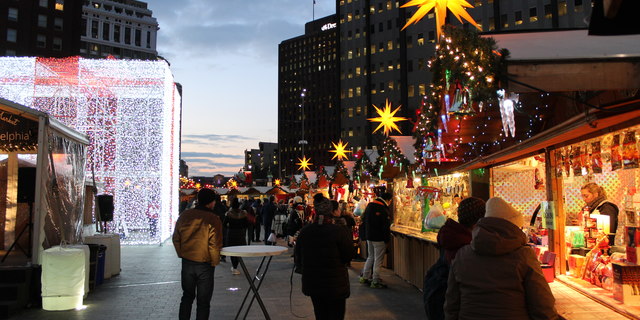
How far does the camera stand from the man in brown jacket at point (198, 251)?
19.7 ft

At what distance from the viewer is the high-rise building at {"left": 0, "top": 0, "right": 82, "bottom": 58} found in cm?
5716

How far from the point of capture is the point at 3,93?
1716 centimetres

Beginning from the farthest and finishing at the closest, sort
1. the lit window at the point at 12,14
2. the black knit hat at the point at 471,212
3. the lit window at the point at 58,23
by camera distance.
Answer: the lit window at the point at 58,23, the lit window at the point at 12,14, the black knit hat at the point at 471,212

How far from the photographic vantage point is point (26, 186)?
1150cm

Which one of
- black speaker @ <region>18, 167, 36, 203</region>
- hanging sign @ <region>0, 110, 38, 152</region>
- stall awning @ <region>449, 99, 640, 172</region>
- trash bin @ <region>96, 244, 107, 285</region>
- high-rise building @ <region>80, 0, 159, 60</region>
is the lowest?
trash bin @ <region>96, 244, 107, 285</region>

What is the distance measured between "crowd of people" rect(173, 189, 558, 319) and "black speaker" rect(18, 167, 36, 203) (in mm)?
6855

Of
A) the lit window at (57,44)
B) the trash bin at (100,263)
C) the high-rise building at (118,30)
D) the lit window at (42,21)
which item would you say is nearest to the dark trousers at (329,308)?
the trash bin at (100,263)

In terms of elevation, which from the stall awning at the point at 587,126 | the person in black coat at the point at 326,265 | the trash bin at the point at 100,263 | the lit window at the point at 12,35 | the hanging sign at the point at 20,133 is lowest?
the trash bin at the point at 100,263

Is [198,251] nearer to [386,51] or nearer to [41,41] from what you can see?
[41,41]

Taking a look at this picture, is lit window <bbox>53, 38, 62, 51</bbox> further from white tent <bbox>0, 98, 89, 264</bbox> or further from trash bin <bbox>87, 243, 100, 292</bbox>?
trash bin <bbox>87, 243, 100, 292</bbox>

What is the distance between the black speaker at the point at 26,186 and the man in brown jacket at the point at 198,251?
264 inches

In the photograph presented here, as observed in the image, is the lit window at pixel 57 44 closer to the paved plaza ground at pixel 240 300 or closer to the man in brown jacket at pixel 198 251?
the paved plaza ground at pixel 240 300

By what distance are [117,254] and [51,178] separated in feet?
10.8

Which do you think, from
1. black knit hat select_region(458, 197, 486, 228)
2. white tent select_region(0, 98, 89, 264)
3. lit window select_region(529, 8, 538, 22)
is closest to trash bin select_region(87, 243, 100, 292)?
white tent select_region(0, 98, 89, 264)
